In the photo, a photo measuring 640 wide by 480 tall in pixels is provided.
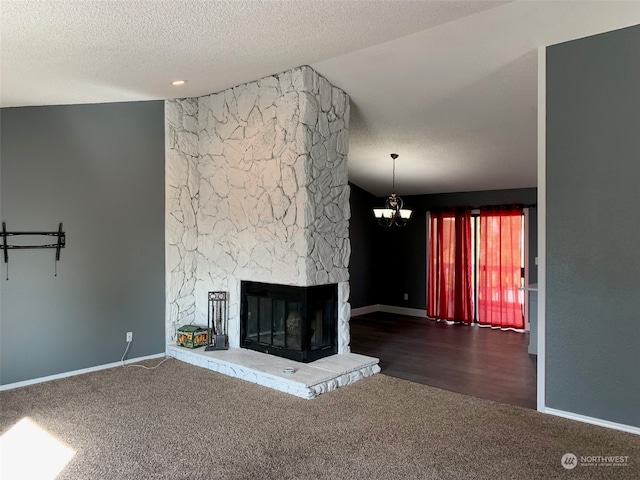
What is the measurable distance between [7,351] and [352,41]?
4.14m

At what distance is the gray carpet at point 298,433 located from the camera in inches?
105

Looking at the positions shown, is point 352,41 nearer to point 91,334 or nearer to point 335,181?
point 335,181

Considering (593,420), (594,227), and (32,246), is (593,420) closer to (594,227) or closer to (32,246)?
(594,227)

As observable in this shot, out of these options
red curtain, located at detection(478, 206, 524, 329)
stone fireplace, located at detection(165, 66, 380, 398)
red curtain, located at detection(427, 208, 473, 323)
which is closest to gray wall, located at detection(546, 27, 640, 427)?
stone fireplace, located at detection(165, 66, 380, 398)

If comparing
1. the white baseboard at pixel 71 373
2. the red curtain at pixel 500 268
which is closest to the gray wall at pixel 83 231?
the white baseboard at pixel 71 373

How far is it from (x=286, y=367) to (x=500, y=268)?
473 centimetres

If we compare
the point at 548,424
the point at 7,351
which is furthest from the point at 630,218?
the point at 7,351

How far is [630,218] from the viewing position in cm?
319

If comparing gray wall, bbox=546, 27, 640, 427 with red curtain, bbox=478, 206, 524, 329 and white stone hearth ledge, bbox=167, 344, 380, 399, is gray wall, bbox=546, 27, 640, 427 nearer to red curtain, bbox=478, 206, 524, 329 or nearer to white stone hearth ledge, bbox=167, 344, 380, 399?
white stone hearth ledge, bbox=167, 344, 380, 399

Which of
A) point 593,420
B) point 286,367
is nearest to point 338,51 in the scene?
point 286,367

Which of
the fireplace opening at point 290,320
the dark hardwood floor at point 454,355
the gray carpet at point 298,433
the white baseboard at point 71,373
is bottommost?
the dark hardwood floor at point 454,355

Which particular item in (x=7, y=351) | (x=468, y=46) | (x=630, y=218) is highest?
(x=468, y=46)

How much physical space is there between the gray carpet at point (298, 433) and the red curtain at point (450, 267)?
4.07 m

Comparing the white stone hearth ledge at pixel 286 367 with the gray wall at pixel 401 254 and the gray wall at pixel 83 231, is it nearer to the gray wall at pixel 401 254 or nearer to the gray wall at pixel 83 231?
the gray wall at pixel 83 231
